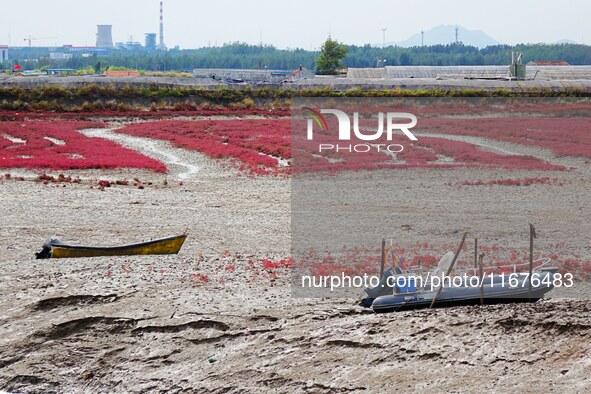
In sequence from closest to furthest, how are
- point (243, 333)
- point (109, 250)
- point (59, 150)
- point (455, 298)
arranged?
point (243, 333)
point (455, 298)
point (109, 250)
point (59, 150)

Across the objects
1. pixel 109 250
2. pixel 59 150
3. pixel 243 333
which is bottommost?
pixel 243 333

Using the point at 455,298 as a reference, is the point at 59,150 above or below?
above

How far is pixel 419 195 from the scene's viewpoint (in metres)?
28.9

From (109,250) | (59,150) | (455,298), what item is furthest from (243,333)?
(59,150)

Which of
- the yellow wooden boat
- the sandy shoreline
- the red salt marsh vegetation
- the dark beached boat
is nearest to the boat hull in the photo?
the dark beached boat

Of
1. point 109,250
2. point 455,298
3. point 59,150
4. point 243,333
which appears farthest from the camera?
point 59,150

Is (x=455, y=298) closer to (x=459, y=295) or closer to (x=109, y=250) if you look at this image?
(x=459, y=295)

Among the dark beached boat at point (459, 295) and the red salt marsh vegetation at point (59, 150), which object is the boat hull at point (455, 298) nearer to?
the dark beached boat at point (459, 295)

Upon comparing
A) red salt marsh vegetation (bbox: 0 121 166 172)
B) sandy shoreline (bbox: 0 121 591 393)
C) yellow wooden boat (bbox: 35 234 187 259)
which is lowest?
sandy shoreline (bbox: 0 121 591 393)

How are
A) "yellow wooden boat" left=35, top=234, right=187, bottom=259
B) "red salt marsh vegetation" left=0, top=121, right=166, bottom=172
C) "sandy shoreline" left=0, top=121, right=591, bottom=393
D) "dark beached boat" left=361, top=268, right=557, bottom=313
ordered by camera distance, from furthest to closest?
"red salt marsh vegetation" left=0, top=121, right=166, bottom=172, "yellow wooden boat" left=35, top=234, right=187, bottom=259, "dark beached boat" left=361, top=268, right=557, bottom=313, "sandy shoreline" left=0, top=121, right=591, bottom=393

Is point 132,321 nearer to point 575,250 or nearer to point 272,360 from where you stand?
point 272,360

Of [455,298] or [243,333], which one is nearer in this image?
[243,333]

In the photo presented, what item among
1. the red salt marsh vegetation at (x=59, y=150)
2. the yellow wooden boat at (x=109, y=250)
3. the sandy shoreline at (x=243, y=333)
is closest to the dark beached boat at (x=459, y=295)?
the sandy shoreline at (x=243, y=333)

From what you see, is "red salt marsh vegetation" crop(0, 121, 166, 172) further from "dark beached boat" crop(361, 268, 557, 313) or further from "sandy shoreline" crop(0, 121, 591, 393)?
"dark beached boat" crop(361, 268, 557, 313)
